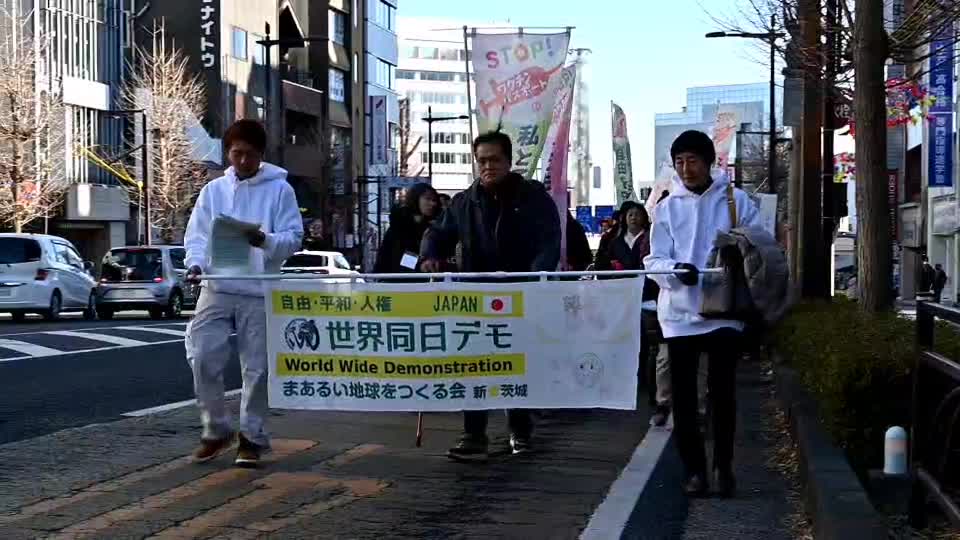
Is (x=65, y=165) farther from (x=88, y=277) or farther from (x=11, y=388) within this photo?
(x=11, y=388)

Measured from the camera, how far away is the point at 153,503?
22.7ft

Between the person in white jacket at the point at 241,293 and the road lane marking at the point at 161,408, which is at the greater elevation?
the person in white jacket at the point at 241,293

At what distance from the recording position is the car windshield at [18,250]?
30.1 metres

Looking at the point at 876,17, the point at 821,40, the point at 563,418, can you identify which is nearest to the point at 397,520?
the point at 563,418

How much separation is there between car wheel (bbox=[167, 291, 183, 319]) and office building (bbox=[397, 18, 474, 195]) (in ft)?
480

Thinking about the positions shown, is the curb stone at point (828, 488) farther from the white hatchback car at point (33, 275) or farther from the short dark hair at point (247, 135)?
the white hatchback car at point (33, 275)

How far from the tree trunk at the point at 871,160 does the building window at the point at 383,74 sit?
84332 millimetres

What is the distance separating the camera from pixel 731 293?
7.14m

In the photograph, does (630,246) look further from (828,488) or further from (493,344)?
(828,488)

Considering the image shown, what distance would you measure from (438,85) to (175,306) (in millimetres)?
152521

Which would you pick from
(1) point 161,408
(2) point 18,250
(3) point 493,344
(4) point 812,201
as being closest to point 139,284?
(2) point 18,250

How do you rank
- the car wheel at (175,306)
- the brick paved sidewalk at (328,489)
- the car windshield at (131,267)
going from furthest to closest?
the car wheel at (175,306), the car windshield at (131,267), the brick paved sidewalk at (328,489)

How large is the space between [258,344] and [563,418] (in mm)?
4063

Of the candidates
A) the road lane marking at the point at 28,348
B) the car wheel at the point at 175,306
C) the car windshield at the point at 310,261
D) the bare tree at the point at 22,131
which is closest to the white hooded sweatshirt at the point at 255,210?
the road lane marking at the point at 28,348
